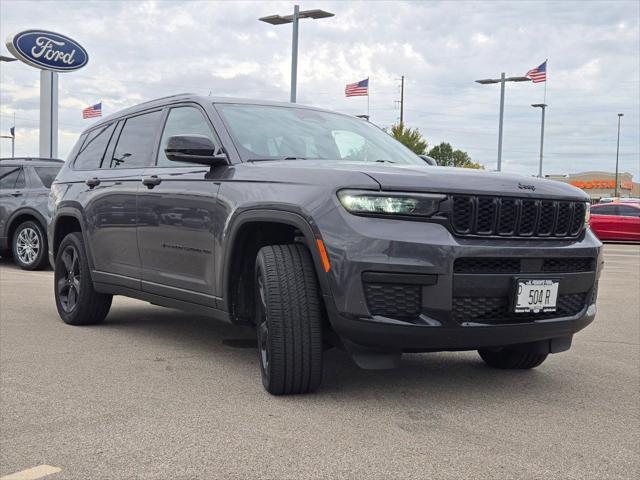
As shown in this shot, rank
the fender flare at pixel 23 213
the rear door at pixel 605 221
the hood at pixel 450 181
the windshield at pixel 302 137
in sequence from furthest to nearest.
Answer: the rear door at pixel 605 221 → the fender flare at pixel 23 213 → the windshield at pixel 302 137 → the hood at pixel 450 181

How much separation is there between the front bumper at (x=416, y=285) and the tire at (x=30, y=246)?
846 centimetres

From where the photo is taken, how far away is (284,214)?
431cm

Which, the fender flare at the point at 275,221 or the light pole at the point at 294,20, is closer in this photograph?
the fender flare at the point at 275,221

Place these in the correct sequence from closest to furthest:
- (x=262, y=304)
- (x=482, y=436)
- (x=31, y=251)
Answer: (x=482, y=436), (x=262, y=304), (x=31, y=251)

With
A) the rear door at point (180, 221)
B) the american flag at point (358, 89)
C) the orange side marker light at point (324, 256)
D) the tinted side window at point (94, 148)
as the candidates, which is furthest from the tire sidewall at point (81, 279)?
the american flag at point (358, 89)

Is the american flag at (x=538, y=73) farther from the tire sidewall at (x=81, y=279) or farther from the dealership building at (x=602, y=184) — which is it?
the dealership building at (x=602, y=184)

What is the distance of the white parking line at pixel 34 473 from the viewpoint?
314cm

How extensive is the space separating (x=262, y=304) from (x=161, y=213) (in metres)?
1.32

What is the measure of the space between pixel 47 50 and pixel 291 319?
2200cm

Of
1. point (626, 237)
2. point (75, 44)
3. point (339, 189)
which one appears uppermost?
point (75, 44)

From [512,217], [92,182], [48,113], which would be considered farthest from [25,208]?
[48,113]

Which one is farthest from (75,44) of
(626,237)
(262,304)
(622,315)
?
(262,304)

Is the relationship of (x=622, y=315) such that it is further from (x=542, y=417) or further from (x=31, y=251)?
(x=31, y=251)

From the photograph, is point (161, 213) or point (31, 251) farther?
point (31, 251)
